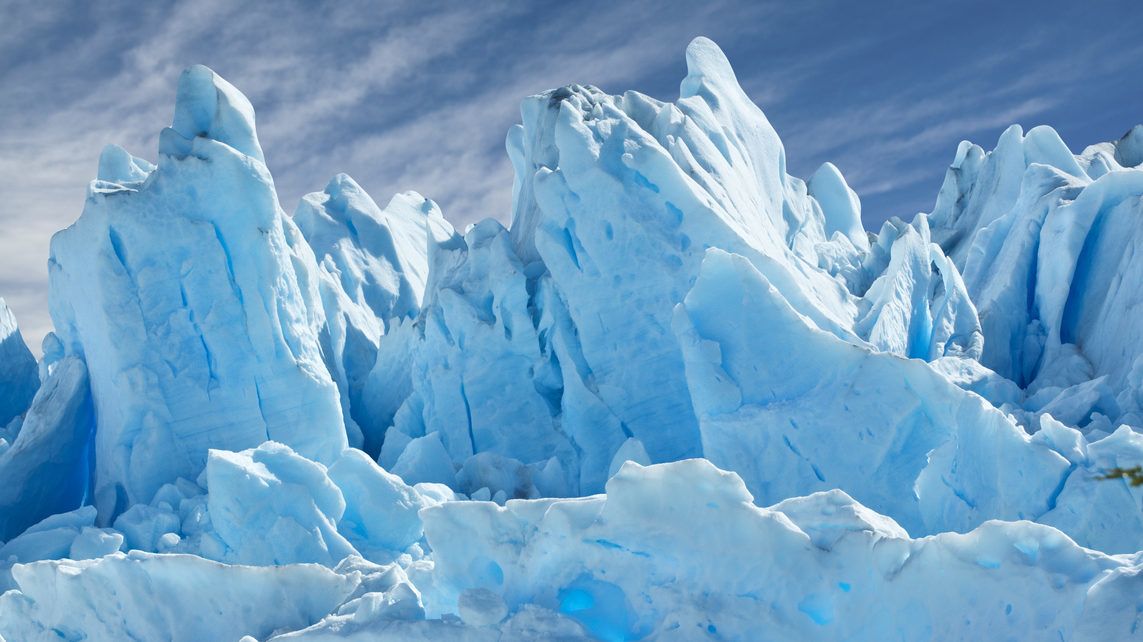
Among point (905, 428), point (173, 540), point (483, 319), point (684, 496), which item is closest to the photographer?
point (684, 496)

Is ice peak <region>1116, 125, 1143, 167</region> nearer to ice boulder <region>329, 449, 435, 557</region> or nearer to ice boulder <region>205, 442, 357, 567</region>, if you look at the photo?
ice boulder <region>329, 449, 435, 557</region>

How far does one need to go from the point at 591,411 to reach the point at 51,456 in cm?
689

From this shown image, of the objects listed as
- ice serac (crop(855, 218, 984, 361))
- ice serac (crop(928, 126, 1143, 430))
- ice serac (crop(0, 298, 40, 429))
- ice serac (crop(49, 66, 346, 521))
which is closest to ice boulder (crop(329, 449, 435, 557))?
ice serac (crop(49, 66, 346, 521))

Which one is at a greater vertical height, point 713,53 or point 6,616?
point 713,53

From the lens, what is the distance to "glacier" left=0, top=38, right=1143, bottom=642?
536 centimetres

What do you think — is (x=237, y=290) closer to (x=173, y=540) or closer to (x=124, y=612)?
(x=173, y=540)

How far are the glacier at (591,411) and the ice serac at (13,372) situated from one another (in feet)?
0.20

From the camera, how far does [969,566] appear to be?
4.98 meters

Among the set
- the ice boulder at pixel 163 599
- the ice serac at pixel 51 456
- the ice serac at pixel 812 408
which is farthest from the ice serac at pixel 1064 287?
the ice serac at pixel 51 456

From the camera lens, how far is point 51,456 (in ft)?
43.6

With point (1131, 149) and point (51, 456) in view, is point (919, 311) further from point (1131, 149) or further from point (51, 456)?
point (51, 456)

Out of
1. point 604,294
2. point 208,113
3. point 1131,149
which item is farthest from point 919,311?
point 1131,149

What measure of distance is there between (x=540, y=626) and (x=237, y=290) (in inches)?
344

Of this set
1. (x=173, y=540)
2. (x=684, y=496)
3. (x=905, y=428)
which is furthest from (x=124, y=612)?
(x=905, y=428)
